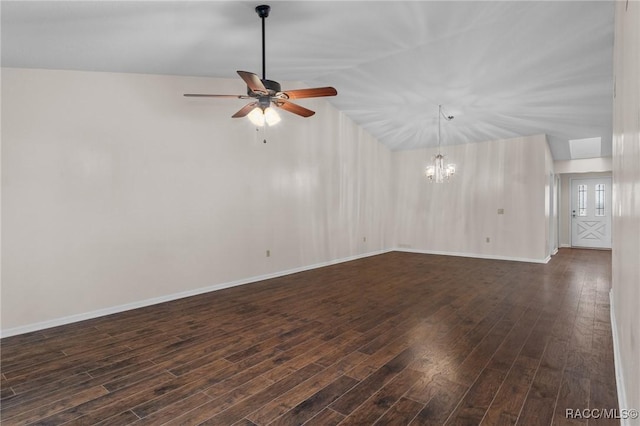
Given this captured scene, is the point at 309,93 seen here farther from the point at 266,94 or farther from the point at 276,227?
the point at 276,227

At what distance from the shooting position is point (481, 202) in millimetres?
7406

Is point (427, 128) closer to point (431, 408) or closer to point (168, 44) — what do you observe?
point (168, 44)

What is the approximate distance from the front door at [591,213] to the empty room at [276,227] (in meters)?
3.20

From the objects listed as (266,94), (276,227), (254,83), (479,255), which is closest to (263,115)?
(266,94)

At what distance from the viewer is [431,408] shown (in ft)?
6.30

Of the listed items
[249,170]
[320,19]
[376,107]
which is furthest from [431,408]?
[376,107]

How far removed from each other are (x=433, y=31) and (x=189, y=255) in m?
4.01

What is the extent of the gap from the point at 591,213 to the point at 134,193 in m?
11.0

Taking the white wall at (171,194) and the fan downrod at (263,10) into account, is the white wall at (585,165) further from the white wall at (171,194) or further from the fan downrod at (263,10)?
the fan downrod at (263,10)

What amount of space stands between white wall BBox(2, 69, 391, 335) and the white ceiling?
1.09 ft

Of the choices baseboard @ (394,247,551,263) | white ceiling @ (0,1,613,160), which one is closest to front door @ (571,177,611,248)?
baseboard @ (394,247,551,263)

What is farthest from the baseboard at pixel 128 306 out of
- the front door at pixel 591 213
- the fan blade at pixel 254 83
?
the front door at pixel 591 213

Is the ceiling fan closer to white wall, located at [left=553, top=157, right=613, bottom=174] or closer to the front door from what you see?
white wall, located at [left=553, top=157, right=613, bottom=174]

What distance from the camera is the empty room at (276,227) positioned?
2.04m
